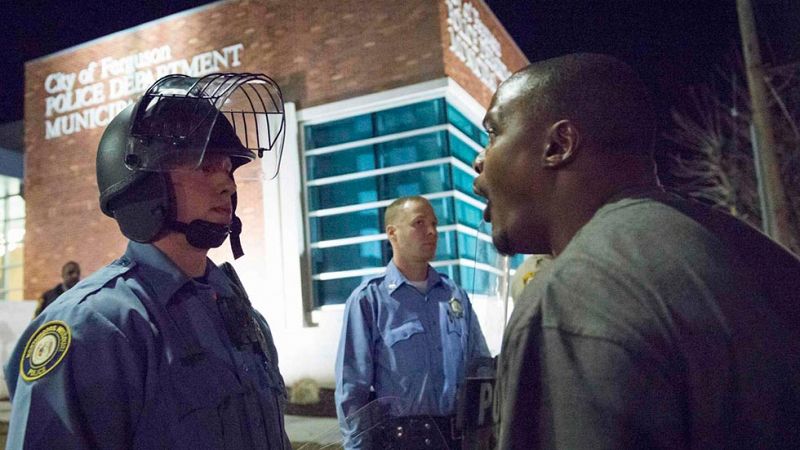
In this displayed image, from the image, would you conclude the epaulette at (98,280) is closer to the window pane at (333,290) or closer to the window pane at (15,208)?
the window pane at (333,290)

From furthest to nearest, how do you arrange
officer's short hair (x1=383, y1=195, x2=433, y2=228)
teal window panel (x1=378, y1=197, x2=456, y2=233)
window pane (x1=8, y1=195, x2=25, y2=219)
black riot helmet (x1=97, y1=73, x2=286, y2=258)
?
window pane (x1=8, y1=195, x2=25, y2=219)
teal window panel (x1=378, y1=197, x2=456, y2=233)
officer's short hair (x1=383, y1=195, x2=433, y2=228)
black riot helmet (x1=97, y1=73, x2=286, y2=258)

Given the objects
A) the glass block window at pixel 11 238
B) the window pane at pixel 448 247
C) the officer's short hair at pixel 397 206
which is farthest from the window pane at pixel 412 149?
the glass block window at pixel 11 238

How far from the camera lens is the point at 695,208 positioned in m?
1.10

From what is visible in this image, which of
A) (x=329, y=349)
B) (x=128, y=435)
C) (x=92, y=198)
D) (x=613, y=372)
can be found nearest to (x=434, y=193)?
(x=329, y=349)

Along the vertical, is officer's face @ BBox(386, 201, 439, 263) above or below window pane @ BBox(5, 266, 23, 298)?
below

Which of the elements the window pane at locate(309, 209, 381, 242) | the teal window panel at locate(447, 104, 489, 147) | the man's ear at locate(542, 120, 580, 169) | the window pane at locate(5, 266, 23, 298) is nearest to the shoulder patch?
the man's ear at locate(542, 120, 580, 169)

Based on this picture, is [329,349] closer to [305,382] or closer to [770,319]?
[305,382]

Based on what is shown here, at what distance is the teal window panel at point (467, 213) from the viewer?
8578mm

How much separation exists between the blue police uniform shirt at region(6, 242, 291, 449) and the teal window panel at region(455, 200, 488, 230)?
6.68m

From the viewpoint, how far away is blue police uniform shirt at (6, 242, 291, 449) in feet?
4.85

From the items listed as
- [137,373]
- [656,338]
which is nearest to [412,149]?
[137,373]

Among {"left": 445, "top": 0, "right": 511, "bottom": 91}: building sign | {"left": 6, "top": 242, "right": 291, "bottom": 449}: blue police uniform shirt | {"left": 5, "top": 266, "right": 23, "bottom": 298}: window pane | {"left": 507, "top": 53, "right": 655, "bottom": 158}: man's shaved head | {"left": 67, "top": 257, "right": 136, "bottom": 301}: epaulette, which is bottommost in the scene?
{"left": 6, "top": 242, "right": 291, "bottom": 449}: blue police uniform shirt

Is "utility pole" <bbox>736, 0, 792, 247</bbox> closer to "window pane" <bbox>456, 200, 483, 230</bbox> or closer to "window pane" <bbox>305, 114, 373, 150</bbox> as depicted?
"window pane" <bbox>456, 200, 483, 230</bbox>

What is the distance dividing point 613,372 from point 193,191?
1541 millimetres
